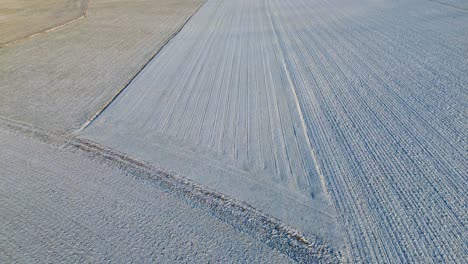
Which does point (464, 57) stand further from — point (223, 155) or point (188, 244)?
point (188, 244)

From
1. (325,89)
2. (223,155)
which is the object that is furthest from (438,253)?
(325,89)

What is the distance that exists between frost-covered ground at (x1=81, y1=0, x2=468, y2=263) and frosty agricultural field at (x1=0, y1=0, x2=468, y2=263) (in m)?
0.02

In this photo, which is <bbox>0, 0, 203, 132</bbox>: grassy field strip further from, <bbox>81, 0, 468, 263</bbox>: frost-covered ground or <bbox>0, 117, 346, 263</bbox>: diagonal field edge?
<bbox>0, 117, 346, 263</bbox>: diagonal field edge

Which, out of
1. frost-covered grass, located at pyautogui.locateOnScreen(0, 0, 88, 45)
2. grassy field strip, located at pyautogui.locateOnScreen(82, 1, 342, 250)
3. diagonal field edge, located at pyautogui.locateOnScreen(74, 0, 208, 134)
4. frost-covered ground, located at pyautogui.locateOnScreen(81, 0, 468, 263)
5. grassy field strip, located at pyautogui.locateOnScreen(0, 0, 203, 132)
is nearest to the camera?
frost-covered ground, located at pyautogui.locateOnScreen(81, 0, 468, 263)

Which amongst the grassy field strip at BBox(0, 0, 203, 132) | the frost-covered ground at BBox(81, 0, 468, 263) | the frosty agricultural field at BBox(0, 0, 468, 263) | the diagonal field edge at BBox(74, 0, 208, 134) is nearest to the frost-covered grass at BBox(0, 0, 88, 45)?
the grassy field strip at BBox(0, 0, 203, 132)

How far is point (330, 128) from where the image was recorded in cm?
434

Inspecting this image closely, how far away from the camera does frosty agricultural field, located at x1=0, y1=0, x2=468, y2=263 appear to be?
284cm

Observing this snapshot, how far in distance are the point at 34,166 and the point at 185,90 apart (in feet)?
9.72

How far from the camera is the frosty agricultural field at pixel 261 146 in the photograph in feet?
9.32

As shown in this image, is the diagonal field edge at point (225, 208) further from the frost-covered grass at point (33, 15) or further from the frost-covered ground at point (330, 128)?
the frost-covered grass at point (33, 15)

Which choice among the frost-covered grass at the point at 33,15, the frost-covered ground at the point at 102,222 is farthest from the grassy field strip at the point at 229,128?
the frost-covered grass at the point at 33,15

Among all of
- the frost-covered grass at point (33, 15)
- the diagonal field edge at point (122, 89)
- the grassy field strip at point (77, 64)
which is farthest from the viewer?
the frost-covered grass at point (33, 15)

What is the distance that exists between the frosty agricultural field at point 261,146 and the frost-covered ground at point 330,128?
22mm

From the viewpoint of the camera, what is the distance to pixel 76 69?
7.28 metres
